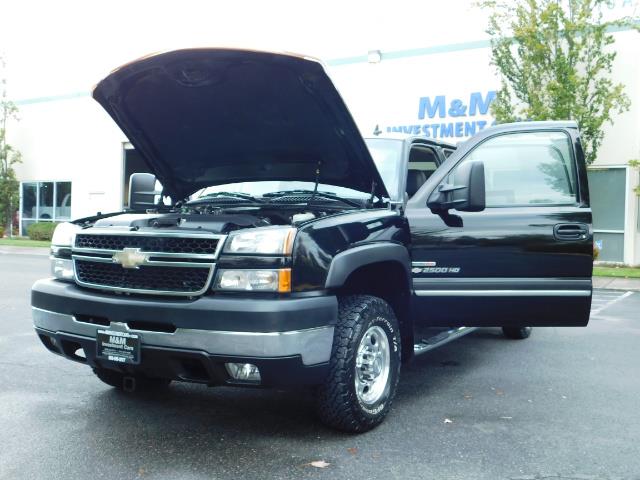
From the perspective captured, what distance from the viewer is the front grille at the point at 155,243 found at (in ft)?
11.3

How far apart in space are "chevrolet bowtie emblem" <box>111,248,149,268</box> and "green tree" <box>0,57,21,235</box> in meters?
29.6

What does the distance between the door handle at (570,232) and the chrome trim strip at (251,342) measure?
2087 mm

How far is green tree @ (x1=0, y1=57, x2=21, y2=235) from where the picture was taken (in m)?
30.2

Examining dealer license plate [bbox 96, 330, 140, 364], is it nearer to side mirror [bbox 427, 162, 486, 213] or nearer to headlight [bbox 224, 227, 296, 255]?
headlight [bbox 224, 227, 296, 255]

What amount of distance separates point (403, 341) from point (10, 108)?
30.8 meters

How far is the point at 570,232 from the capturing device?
4746 millimetres

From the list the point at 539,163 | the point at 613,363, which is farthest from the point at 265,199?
the point at 613,363

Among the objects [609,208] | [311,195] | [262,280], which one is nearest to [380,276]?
[311,195]

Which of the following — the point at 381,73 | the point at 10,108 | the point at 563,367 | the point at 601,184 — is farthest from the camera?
the point at 10,108

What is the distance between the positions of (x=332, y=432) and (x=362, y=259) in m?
1.05

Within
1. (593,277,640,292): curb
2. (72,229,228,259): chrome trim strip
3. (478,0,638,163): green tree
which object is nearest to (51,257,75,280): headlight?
(72,229,228,259): chrome trim strip

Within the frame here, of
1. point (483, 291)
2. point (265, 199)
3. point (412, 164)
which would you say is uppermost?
point (412, 164)

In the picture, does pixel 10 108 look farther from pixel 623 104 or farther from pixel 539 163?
pixel 539 163

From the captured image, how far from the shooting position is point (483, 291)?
15.5 feet
